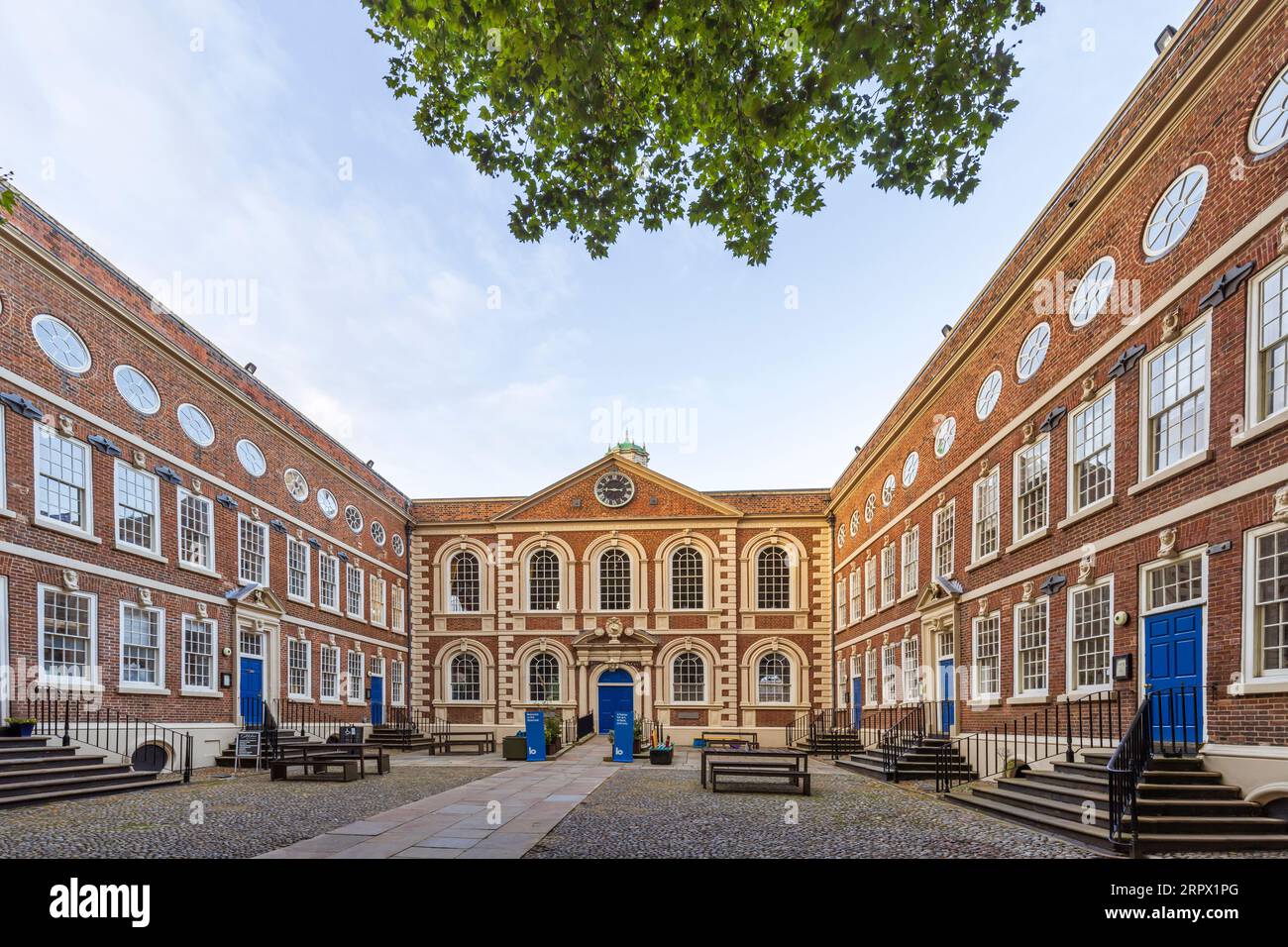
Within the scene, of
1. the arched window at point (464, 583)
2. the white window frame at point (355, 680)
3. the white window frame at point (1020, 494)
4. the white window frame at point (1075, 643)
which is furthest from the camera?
the arched window at point (464, 583)

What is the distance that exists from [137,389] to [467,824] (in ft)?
41.9

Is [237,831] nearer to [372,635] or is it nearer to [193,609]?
[193,609]

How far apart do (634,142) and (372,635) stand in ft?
82.3

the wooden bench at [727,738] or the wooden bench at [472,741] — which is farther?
the wooden bench at [727,738]

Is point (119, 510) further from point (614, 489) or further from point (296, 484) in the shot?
point (614, 489)

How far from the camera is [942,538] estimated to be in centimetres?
1983

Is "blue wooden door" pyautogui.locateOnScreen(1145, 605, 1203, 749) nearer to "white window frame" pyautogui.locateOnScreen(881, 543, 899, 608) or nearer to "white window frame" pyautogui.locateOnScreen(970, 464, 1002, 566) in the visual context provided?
"white window frame" pyautogui.locateOnScreen(970, 464, 1002, 566)

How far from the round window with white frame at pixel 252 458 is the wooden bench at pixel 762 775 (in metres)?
14.7

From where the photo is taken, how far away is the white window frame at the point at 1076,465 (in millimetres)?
12445

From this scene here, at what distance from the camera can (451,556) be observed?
33969 mm

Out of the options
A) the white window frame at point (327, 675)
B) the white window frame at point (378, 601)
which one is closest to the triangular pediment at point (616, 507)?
the white window frame at point (378, 601)

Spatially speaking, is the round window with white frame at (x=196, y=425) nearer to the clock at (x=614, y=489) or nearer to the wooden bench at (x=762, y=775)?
the wooden bench at (x=762, y=775)

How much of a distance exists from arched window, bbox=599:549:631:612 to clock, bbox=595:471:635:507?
1897 millimetres
